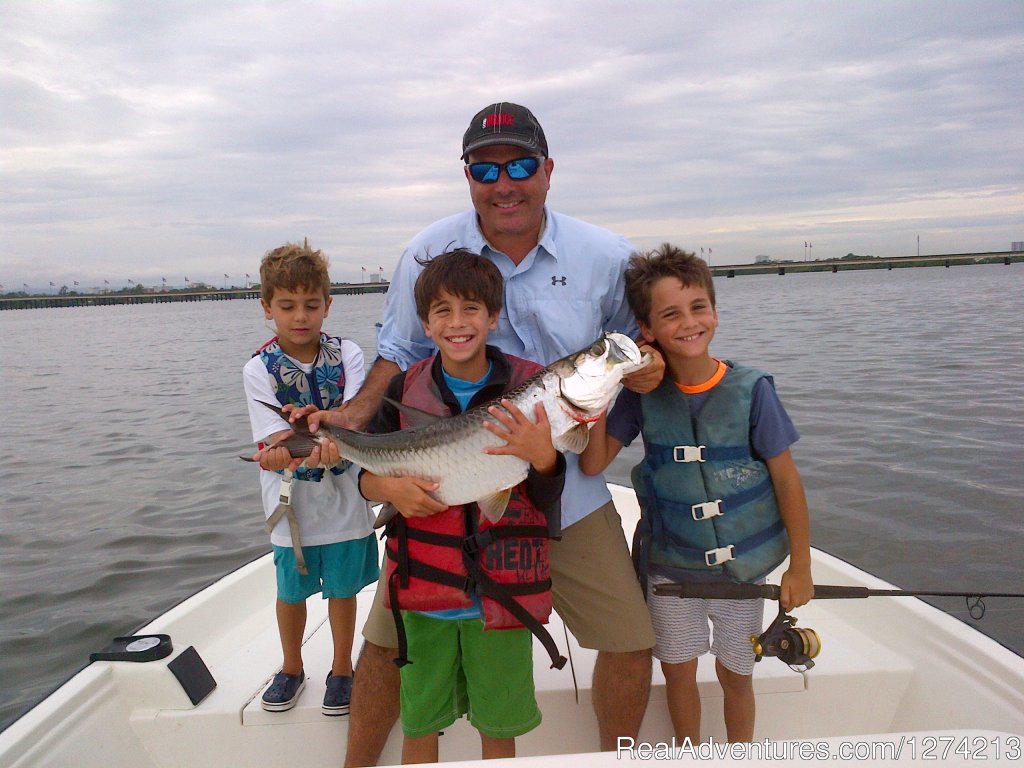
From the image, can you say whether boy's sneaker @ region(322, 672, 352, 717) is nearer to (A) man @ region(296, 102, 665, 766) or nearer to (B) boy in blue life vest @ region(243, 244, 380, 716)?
(B) boy in blue life vest @ region(243, 244, 380, 716)

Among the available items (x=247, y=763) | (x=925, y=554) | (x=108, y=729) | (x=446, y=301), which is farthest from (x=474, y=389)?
(x=925, y=554)

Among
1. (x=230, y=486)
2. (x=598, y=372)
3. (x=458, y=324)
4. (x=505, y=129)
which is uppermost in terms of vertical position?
(x=505, y=129)

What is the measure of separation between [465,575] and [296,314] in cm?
185

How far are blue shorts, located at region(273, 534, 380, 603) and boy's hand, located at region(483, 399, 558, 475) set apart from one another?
161 cm

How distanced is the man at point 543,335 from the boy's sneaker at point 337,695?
8.4 inches

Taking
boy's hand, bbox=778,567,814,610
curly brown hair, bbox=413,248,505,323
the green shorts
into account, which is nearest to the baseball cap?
curly brown hair, bbox=413,248,505,323

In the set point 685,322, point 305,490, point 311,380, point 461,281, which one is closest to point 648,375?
point 685,322

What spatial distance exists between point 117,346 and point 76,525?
27.9 m

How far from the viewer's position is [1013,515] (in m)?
7.97

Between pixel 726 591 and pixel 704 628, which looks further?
pixel 704 628

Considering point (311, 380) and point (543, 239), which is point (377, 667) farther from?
point (543, 239)

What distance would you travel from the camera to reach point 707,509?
3404mm

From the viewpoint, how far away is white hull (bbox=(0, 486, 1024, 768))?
134 inches

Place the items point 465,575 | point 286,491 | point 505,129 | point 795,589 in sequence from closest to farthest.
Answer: point 465,575 < point 795,589 < point 505,129 < point 286,491
